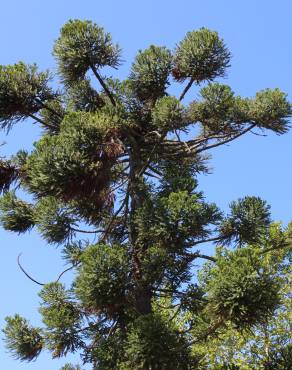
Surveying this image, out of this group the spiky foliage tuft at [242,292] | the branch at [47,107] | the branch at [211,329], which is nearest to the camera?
the spiky foliage tuft at [242,292]

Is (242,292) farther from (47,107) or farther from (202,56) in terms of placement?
(47,107)

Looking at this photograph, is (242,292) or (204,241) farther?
(204,241)

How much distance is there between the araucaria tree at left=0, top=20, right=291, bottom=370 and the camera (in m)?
7.60

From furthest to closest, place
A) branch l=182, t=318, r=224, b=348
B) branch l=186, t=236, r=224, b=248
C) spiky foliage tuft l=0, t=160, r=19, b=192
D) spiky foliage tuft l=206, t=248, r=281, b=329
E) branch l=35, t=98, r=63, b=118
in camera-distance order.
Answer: branch l=35, t=98, r=63, b=118
spiky foliage tuft l=0, t=160, r=19, b=192
branch l=186, t=236, r=224, b=248
branch l=182, t=318, r=224, b=348
spiky foliage tuft l=206, t=248, r=281, b=329

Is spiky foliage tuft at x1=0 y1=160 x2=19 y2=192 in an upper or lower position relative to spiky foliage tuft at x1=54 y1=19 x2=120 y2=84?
lower

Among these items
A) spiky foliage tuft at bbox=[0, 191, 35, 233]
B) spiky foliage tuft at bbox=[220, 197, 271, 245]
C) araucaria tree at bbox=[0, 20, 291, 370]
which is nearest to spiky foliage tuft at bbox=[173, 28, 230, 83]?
araucaria tree at bbox=[0, 20, 291, 370]

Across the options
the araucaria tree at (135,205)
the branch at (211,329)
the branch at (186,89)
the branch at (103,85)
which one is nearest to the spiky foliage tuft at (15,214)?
the araucaria tree at (135,205)

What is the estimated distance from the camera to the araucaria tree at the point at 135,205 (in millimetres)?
7602

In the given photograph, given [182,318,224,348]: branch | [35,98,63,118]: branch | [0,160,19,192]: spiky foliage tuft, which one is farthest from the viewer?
[35,98,63,118]: branch

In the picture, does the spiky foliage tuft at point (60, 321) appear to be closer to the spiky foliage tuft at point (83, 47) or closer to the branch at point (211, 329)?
the branch at point (211, 329)

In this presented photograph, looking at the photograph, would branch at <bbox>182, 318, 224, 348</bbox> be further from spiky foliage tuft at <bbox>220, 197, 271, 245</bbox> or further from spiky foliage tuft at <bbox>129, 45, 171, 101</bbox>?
spiky foliage tuft at <bbox>129, 45, 171, 101</bbox>

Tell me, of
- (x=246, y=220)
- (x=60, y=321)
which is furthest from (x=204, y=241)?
(x=60, y=321)

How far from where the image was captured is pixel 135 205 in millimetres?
9461

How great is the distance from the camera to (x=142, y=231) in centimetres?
860
